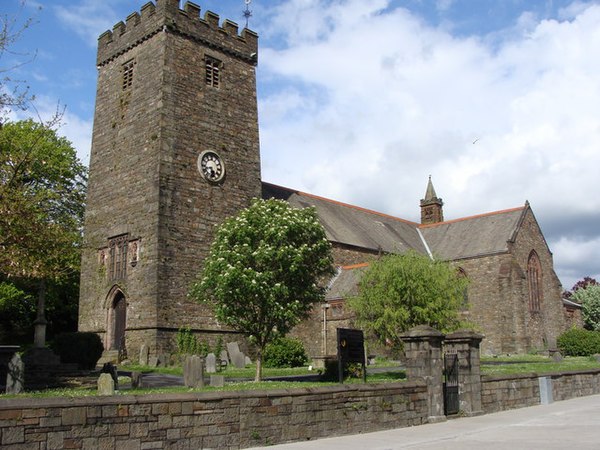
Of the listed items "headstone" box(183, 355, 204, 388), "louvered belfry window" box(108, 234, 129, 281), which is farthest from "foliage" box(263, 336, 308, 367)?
"headstone" box(183, 355, 204, 388)

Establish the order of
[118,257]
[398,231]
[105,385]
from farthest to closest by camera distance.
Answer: [398,231] → [118,257] → [105,385]

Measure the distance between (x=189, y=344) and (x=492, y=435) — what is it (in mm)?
19406

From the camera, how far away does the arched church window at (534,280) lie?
48.4 meters

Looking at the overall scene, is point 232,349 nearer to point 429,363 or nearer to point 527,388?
point 527,388

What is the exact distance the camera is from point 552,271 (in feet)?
168

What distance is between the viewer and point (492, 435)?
11984mm

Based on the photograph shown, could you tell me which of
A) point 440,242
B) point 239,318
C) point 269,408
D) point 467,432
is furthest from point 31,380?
point 440,242

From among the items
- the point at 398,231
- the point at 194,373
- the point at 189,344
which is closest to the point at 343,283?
the point at 189,344

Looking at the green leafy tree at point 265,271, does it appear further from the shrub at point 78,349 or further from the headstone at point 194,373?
the shrub at point 78,349

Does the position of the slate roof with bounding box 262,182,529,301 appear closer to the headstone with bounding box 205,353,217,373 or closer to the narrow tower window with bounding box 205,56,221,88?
the narrow tower window with bounding box 205,56,221,88

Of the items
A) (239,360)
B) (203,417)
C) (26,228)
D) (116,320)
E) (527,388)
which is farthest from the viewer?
(116,320)

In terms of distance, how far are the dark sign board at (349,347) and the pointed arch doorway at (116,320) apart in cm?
1833

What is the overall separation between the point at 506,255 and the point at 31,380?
36028 millimetres

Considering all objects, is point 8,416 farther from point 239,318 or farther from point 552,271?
point 552,271
